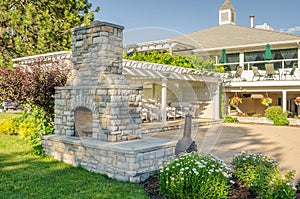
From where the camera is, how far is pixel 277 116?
15.6m

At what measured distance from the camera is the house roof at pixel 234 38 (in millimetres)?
17500

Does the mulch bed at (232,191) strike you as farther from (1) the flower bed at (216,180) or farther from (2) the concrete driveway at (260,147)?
(2) the concrete driveway at (260,147)

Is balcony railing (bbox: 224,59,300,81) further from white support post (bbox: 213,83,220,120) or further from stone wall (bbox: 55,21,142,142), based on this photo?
stone wall (bbox: 55,21,142,142)

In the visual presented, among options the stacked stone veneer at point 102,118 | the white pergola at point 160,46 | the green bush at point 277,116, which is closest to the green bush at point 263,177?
the stacked stone veneer at point 102,118

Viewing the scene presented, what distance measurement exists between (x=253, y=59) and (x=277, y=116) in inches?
172

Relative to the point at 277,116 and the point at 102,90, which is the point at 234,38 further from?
the point at 102,90

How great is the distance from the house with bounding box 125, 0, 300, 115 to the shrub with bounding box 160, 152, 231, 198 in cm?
1120

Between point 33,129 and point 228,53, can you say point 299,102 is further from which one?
point 33,129

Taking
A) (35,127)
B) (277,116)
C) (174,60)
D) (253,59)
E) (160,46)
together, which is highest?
(160,46)

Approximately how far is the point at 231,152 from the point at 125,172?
352cm

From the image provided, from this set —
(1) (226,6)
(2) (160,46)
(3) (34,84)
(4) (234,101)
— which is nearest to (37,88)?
(3) (34,84)

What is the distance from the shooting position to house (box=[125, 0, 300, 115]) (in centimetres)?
1611

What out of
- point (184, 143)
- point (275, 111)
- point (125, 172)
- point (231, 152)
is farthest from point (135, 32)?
point (275, 111)

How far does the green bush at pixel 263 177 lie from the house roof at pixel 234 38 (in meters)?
11.5
